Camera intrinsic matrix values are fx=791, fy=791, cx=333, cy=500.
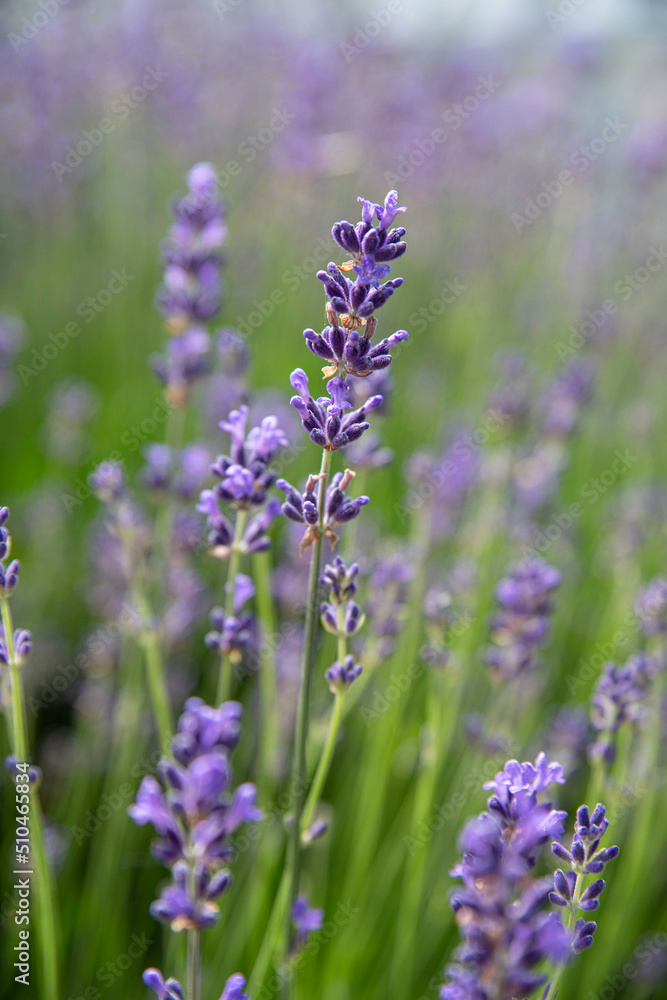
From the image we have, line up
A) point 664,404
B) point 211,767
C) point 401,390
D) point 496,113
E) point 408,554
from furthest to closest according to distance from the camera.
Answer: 1. point 496,113
2. point 664,404
3. point 401,390
4. point 408,554
5. point 211,767

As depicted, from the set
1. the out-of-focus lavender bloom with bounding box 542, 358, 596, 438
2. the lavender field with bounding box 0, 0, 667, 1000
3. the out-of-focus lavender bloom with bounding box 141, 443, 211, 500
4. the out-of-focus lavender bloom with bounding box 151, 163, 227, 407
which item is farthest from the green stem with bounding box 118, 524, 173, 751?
the out-of-focus lavender bloom with bounding box 542, 358, 596, 438

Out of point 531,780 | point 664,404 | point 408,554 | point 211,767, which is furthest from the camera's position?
point 664,404

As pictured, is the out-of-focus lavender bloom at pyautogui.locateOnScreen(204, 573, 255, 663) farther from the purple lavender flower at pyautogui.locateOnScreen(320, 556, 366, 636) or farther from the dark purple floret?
the dark purple floret

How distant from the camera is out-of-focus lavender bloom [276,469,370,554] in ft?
3.52

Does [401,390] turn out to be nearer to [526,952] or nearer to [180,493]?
[180,493]

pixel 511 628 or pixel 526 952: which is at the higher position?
pixel 511 628

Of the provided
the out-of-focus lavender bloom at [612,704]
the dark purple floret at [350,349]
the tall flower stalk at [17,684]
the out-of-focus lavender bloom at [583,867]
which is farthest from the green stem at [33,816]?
the out-of-focus lavender bloom at [612,704]

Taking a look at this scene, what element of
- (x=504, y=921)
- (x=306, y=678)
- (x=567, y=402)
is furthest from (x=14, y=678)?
(x=567, y=402)

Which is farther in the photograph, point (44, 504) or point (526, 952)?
point (44, 504)

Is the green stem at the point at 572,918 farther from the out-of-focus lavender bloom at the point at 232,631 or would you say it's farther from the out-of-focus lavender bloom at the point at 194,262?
the out-of-focus lavender bloom at the point at 194,262

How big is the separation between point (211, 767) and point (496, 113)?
6154 millimetres

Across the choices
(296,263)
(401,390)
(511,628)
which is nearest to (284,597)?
(511,628)

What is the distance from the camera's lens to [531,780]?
991 millimetres

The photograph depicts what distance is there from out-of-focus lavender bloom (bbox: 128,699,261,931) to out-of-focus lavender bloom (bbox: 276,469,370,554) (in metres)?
0.28
